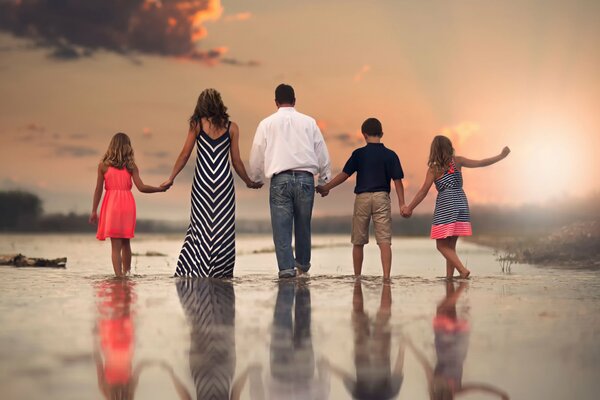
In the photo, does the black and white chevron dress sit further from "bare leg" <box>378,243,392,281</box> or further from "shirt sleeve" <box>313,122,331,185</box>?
"bare leg" <box>378,243,392,281</box>

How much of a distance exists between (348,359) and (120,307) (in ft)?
11.2

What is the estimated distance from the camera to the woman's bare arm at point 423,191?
1188cm

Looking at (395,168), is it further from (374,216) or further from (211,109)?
(211,109)

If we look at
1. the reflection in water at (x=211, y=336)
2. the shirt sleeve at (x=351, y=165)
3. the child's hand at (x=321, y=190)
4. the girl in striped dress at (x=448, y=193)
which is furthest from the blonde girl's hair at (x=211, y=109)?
the girl in striped dress at (x=448, y=193)

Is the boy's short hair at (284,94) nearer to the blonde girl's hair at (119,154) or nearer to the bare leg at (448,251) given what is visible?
the blonde girl's hair at (119,154)

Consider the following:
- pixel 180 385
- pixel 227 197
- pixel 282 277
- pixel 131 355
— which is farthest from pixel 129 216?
pixel 180 385

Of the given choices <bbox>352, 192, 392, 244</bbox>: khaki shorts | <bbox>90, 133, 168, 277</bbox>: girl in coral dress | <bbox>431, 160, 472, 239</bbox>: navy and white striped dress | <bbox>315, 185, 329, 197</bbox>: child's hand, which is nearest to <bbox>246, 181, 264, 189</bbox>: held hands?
<bbox>315, 185, 329, 197</bbox>: child's hand

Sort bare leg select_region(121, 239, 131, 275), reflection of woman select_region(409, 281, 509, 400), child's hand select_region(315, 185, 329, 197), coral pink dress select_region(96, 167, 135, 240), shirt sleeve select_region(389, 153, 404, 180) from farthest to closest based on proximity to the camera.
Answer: bare leg select_region(121, 239, 131, 275)
coral pink dress select_region(96, 167, 135, 240)
child's hand select_region(315, 185, 329, 197)
shirt sleeve select_region(389, 153, 404, 180)
reflection of woman select_region(409, 281, 509, 400)

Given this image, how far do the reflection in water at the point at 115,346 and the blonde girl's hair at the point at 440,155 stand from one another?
5066mm

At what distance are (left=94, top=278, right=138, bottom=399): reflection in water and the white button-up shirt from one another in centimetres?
295

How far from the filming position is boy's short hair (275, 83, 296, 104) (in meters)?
11.7

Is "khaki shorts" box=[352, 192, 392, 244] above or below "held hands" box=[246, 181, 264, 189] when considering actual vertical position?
below

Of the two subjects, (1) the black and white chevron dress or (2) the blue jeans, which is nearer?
(2) the blue jeans

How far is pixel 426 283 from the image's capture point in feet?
36.3
